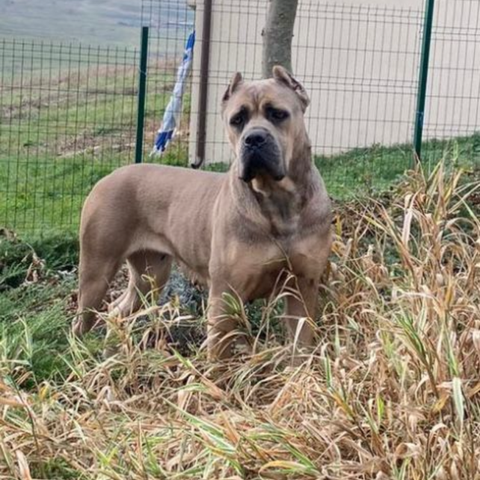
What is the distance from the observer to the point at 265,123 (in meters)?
5.38

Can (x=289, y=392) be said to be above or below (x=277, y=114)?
below

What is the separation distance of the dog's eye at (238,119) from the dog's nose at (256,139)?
0.24 m

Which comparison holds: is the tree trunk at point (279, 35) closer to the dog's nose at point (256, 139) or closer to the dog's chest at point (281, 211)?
the dog's chest at point (281, 211)

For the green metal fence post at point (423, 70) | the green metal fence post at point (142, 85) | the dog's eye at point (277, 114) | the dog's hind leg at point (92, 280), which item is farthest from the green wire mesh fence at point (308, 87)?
the dog's eye at point (277, 114)

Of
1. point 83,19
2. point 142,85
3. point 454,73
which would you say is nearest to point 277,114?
point 142,85

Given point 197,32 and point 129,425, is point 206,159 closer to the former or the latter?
point 197,32

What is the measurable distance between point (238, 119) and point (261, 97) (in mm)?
174

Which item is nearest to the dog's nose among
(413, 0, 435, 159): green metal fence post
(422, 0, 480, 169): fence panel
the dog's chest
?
the dog's chest

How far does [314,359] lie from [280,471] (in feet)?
3.72

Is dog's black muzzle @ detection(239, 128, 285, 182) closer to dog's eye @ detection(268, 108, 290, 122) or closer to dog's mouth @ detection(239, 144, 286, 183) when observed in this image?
dog's mouth @ detection(239, 144, 286, 183)

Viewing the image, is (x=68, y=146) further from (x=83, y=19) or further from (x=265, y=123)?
(x=265, y=123)

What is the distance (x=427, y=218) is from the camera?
17.1ft

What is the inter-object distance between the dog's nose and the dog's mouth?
0.02m

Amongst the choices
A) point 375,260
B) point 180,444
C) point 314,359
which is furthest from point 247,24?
point 180,444
